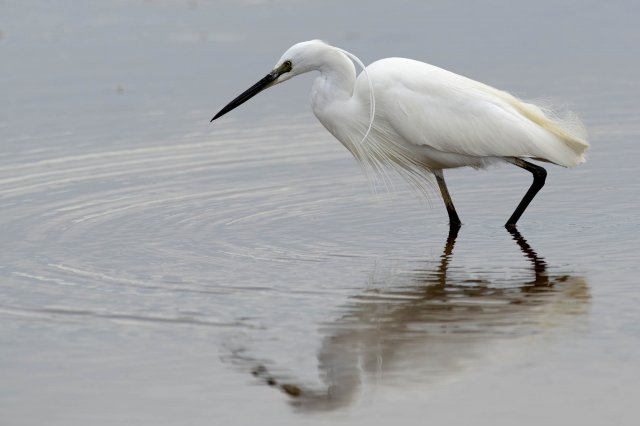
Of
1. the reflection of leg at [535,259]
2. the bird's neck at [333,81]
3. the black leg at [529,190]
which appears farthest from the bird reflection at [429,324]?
the bird's neck at [333,81]

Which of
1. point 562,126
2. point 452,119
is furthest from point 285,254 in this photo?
point 562,126

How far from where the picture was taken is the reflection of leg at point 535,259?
7.21 meters

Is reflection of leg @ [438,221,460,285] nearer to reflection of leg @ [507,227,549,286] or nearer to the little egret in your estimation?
the little egret

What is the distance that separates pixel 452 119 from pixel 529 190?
28.3 inches

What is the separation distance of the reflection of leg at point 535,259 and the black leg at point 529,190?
7 centimetres

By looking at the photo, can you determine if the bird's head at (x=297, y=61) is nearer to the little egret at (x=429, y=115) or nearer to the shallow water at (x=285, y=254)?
the little egret at (x=429, y=115)

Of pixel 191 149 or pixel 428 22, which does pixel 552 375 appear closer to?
pixel 191 149

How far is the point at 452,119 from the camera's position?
27.5 feet

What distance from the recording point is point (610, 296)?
671 cm

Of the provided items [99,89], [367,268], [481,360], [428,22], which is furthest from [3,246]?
[428,22]

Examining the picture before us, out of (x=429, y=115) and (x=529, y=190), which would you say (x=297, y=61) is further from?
(x=529, y=190)

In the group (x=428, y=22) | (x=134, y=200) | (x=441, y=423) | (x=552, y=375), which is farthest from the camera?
(x=428, y=22)

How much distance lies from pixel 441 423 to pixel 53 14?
38.8ft

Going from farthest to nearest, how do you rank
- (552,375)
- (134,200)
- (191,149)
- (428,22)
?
(428,22), (191,149), (134,200), (552,375)
